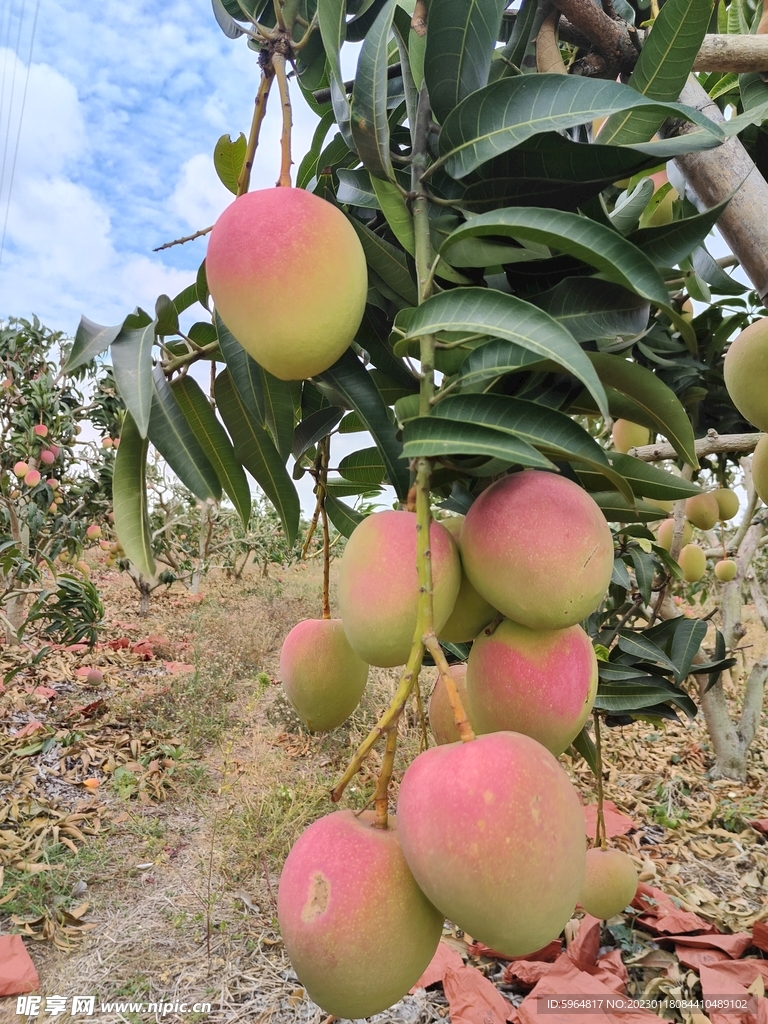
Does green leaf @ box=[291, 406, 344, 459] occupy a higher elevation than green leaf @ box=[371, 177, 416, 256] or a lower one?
lower

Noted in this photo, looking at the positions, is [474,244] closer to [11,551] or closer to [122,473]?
[122,473]

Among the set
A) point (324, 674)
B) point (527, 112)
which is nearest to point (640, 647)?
point (324, 674)

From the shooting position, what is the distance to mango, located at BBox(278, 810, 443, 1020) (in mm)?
489

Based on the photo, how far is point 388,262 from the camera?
0.71 m

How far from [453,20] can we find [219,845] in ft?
12.0

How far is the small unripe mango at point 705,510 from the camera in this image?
236 cm

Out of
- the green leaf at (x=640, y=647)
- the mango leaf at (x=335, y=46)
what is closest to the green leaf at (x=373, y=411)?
the mango leaf at (x=335, y=46)

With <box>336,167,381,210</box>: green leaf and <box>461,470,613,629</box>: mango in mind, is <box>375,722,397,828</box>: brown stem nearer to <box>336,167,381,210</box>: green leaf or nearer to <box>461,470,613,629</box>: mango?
<box>461,470,613,629</box>: mango

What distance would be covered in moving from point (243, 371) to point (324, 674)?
0.39m

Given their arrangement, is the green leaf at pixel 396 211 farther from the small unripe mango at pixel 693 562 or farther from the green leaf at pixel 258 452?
the small unripe mango at pixel 693 562

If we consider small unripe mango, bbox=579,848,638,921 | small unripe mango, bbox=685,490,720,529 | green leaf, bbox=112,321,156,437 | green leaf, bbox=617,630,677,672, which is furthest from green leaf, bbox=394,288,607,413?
small unripe mango, bbox=685,490,720,529

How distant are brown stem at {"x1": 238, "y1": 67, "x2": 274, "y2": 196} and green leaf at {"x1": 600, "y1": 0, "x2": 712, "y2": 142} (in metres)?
0.31

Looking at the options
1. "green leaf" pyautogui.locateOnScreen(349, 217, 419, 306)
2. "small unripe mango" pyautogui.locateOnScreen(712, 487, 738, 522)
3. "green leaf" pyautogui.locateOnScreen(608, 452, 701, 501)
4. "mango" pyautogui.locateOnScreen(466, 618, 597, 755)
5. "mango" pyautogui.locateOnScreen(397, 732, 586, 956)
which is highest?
"green leaf" pyautogui.locateOnScreen(349, 217, 419, 306)

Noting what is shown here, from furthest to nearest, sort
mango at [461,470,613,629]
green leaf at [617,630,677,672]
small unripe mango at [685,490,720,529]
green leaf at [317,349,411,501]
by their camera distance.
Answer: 1. small unripe mango at [685,490,720,529]
2. green leaf at [617,630,677,672]
3. green leaf at [317,349,411,501]
4. mango at [461,470,613,629]
